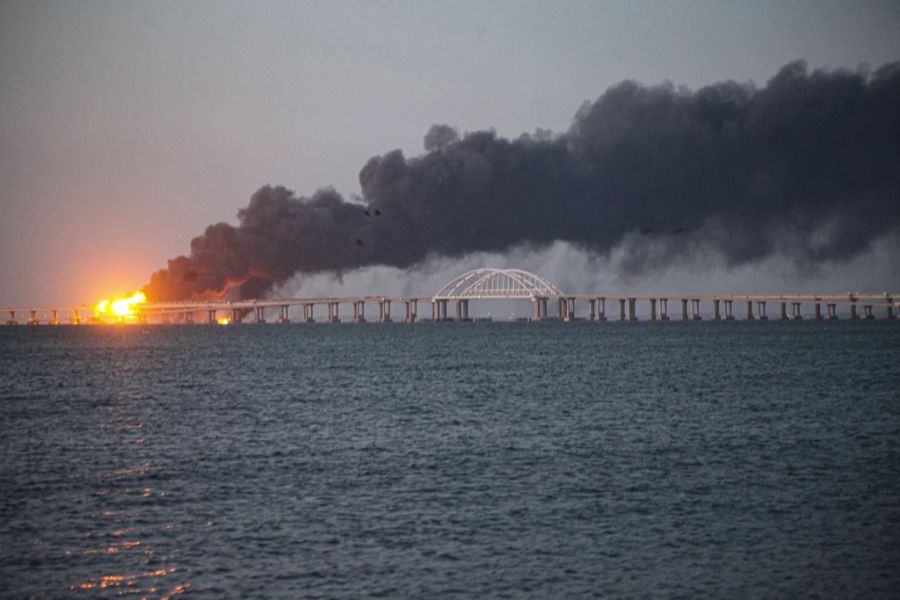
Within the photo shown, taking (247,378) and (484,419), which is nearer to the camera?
(484,419)

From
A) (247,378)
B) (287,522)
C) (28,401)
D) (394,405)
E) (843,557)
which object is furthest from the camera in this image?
(247,378)

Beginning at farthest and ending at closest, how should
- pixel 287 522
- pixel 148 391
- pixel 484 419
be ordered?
pixel 148 391 → pixel 484 419 → pixel 287 522

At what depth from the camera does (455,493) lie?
29234 mm

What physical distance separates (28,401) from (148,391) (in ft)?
26.2

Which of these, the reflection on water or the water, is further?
the water

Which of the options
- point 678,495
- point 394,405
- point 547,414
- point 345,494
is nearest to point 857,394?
point 547,414

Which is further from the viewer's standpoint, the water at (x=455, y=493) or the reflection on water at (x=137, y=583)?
the water at (x=455, y=493)

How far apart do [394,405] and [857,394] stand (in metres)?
23.7

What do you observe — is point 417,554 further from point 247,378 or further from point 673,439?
point 247,378

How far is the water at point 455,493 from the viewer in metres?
21.3

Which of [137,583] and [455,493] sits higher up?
[455,493]

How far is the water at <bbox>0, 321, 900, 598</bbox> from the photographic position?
21.3m

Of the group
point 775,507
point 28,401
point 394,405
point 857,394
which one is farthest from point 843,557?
point 28,401

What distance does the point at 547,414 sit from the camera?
49375 mm
